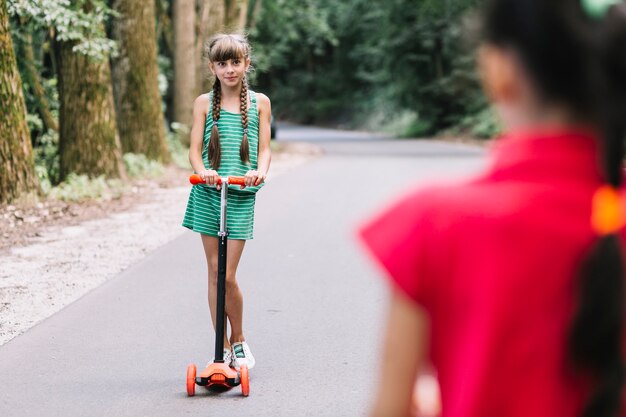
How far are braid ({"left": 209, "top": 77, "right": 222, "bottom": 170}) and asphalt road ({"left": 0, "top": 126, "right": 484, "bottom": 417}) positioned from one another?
1060mm

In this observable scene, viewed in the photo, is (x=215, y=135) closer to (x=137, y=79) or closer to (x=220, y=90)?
(x=220, y=90)

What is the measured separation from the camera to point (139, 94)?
759 inches

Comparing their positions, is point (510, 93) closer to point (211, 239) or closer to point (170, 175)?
point (211, 239)

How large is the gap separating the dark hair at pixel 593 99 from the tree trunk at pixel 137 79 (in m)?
18.1

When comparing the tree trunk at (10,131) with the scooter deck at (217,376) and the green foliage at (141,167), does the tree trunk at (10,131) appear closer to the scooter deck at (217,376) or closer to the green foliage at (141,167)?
the green foliage at (141,167)

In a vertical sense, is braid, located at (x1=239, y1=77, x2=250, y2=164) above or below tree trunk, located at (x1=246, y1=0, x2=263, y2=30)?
below

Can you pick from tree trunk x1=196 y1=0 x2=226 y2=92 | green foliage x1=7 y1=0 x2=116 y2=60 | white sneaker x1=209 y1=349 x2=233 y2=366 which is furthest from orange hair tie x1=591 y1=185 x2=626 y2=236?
tree trunk x1=196 y1=0 x2=226 y2=92

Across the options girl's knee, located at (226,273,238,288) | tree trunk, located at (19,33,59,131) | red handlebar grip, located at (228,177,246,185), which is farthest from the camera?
tree trunk, located at (19,33,59,131)

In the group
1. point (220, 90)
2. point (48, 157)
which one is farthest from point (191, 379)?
point (48, 157)

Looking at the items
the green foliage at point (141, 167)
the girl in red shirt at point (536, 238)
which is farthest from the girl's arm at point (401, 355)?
the green foliage at point (141, 167)

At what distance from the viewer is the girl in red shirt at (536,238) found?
1410mm

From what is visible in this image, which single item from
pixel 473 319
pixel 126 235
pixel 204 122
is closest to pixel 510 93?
pixel 473 319

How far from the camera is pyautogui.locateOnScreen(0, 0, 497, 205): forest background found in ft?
44.2

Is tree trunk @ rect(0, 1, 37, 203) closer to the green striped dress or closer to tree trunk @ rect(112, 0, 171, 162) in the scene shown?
tree trunk @ rect(112, 0, 171, 162)
